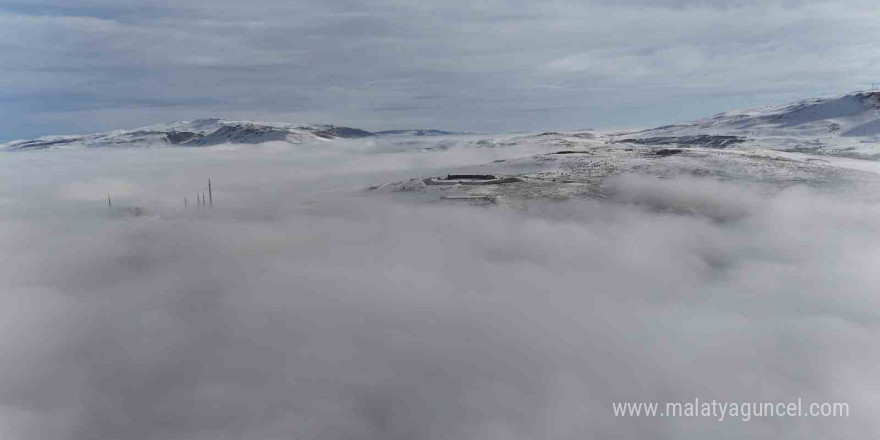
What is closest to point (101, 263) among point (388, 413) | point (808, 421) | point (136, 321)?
point (136, 321)

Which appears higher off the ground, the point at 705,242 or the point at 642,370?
the point at 705,242

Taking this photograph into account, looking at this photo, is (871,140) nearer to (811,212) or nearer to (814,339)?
(811,212)

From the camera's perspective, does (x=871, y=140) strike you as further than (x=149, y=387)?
Yes

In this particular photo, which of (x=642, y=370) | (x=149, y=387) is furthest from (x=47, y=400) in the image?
(x=642, y=370)

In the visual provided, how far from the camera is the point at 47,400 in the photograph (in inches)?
3406

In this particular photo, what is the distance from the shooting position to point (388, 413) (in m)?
78.4

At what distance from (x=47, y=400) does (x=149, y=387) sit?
13525 mm

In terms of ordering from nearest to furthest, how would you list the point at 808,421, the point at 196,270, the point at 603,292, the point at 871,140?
the point at 808,421
the point at 603,292
the point at 196,270
the point at 871,140

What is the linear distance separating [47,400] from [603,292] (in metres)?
94.7

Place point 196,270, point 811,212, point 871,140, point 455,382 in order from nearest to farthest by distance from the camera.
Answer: point 455,382, point 811,212, point 196,270, point 871,140

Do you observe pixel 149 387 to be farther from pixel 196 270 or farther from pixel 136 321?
pixel 196 270

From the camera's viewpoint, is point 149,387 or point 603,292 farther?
point 603,292

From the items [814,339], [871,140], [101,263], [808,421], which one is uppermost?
[871,140]

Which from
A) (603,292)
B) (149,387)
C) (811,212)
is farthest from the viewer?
(603,292)
